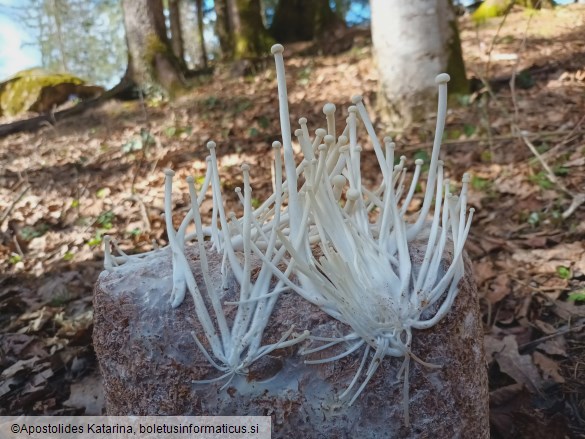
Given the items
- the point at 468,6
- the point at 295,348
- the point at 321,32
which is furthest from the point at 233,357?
the point at 468,6

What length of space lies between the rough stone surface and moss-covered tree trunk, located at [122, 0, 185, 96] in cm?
665

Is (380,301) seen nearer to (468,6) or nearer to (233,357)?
(233,357)

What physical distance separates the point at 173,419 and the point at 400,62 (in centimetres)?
403

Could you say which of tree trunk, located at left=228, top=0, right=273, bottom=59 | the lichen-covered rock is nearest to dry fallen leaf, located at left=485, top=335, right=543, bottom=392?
tree trunk, located at left=228, top=0, right=273, bottom=59

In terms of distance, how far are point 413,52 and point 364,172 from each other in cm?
123

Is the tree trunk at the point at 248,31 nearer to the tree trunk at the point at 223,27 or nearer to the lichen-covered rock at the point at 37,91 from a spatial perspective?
the tree trunk at the point at 223,27

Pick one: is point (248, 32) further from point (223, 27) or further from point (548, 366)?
point (548, 366)

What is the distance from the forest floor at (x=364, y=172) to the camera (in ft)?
7.48

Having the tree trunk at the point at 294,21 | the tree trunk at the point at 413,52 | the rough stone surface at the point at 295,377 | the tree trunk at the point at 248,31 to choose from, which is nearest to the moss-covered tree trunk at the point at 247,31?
the tree trunk at the point at 248,31

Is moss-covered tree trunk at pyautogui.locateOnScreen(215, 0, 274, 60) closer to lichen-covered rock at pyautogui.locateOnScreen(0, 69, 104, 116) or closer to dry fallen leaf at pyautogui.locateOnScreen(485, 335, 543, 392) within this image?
lichen-covered rock at pyautogui.locateOnScreen(0, 69, 104, 116)

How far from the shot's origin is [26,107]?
33.4ft

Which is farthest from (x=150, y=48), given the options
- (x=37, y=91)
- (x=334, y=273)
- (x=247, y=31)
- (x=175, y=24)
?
(x=334, y=273)

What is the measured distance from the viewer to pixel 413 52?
4.61 meters

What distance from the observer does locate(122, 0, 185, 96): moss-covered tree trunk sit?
741 cm
